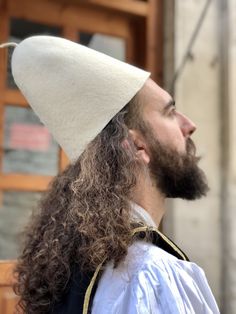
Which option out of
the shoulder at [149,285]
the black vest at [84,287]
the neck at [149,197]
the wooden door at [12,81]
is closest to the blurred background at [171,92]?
the wooden door at [12,81]

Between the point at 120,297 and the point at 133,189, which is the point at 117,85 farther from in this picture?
the point at 120,297

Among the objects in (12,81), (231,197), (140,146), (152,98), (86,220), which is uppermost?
(152,98)

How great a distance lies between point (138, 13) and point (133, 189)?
240cm

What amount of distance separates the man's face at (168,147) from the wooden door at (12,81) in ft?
5.71

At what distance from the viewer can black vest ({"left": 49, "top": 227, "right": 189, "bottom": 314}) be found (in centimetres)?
142

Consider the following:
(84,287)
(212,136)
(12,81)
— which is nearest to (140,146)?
(84,287)

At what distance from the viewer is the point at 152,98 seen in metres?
1.80

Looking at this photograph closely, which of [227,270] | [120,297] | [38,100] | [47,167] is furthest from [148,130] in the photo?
[227,270]

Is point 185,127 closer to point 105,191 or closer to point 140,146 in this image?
point 140,146

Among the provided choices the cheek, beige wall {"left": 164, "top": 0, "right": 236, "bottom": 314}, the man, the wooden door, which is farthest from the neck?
beige wall {"left": 164, "top": 0, "right": 236, "bottom": 314}

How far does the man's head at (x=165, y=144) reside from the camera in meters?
1.71

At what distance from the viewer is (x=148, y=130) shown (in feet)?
5.70

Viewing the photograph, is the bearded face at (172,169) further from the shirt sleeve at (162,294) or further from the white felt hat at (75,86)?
the shirt sleeve at (162,294)

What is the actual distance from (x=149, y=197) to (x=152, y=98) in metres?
0.35
